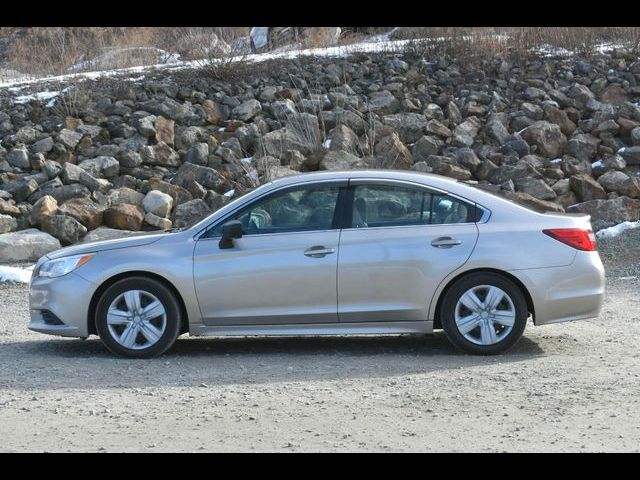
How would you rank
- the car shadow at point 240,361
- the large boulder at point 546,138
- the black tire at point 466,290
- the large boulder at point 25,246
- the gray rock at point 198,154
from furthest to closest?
the large boulder at point 546,138, the gray rock at point 198,154, the large boulder at point 25,246, the black tire at point 466,290, the car shadow at point 240,361

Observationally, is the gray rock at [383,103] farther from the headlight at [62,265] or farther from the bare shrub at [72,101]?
the headlight at [62,265]

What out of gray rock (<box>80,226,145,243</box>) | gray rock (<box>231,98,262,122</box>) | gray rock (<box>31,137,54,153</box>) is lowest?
gray rock (<box>80,226,145,243</box>)

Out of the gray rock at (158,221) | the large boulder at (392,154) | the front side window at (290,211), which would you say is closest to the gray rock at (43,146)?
the gray rock at (158,221)


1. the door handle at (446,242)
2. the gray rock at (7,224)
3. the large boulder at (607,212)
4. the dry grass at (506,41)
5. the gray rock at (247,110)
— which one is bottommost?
the large boulder at (607,212)

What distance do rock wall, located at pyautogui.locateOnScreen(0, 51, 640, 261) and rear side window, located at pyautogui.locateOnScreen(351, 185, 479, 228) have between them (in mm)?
7329

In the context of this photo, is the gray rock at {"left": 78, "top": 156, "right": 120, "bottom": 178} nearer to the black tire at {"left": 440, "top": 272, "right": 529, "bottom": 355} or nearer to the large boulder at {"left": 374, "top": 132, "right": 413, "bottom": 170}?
the large boulder at {"left": 374, "top": 132, "right": 413, "bottom": 170}

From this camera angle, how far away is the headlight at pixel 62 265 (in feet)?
31.1

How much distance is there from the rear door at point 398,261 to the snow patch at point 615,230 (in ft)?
23.8

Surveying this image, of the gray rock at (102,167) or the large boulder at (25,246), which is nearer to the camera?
the large boulder at (25,246)

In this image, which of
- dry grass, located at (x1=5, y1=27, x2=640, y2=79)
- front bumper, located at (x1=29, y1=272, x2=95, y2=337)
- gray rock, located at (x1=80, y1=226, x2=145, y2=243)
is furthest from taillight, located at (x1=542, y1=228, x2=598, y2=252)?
dry grass, located at (x1=5, y1=27, x2=640, y2=79)

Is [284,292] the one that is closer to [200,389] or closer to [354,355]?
[354,355]

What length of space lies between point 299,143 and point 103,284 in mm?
10742

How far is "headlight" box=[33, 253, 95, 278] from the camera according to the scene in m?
9.48

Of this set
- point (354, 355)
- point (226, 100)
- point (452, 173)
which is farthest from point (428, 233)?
point (226, 100)
